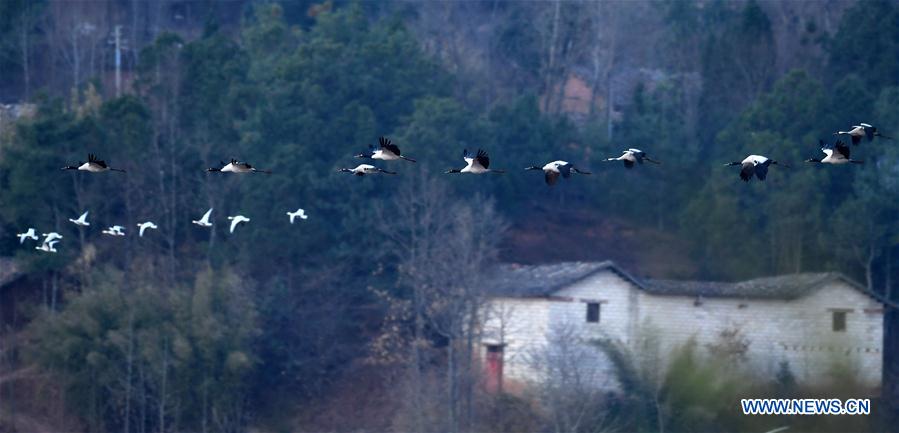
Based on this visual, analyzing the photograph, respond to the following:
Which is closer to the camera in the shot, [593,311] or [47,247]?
[47,247]

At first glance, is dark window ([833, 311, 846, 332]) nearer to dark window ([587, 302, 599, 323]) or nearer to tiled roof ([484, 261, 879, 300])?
tiled roof ([484, 261, 879, 300])

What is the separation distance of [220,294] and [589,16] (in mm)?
22982

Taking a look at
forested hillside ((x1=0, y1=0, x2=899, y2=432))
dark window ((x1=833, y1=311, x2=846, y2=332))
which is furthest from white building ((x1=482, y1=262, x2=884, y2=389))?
forested hillside ((x1=0, y1=0, x2=899, y2=432))

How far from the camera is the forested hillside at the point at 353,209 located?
3666cm

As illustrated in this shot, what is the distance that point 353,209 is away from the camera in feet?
Answer: 133

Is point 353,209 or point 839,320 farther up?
point 353,209

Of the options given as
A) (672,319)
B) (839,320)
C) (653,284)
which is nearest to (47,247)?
(653,284)

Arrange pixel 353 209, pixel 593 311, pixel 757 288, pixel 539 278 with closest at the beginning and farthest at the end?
pixel 593 311
pixel 757 288
pixel 539 278
pixel 353 209

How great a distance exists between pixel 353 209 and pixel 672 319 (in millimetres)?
8776

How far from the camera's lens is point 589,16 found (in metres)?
56.0

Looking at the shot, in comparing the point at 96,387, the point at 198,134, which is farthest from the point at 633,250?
the point at 96,387

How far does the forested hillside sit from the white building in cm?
111

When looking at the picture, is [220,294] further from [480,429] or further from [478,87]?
[478,87]

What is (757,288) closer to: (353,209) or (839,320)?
(839,320)
